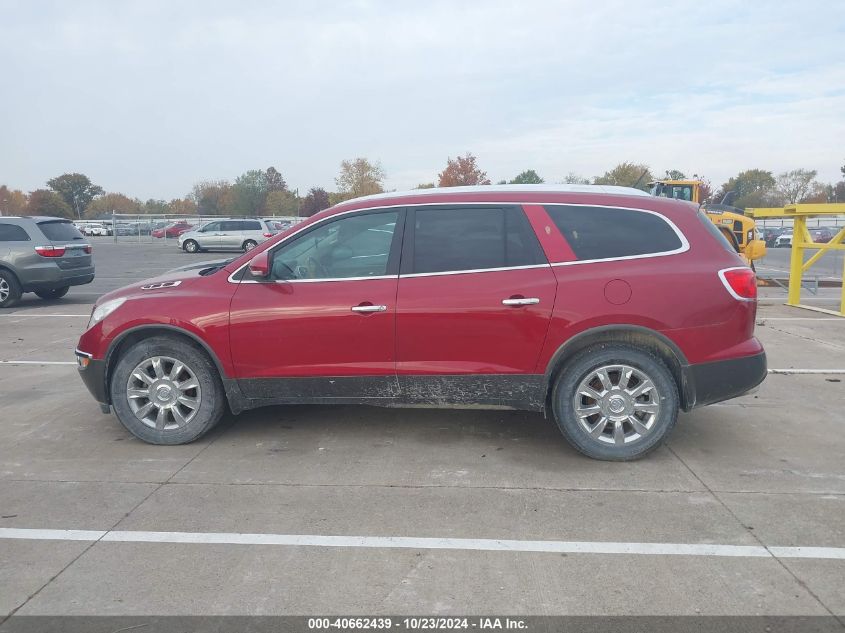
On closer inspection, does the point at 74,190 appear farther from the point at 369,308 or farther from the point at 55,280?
the point at 369,308

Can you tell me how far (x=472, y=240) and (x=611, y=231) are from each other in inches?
37.6

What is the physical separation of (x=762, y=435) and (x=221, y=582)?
4.16 m

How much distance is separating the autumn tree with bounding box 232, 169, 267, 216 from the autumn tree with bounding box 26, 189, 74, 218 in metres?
25.0

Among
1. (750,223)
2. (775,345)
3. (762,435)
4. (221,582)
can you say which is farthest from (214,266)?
(750,223)

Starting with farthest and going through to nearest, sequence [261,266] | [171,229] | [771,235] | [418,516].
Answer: [171,229] → [771,235] → [261,266] → [418,516]

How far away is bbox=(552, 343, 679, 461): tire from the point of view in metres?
4.91

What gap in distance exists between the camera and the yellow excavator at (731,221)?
1717 cm

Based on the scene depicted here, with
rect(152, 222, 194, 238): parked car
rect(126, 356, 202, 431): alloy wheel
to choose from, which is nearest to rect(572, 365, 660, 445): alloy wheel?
rect(126, 356, 202, 431): alloy wheel

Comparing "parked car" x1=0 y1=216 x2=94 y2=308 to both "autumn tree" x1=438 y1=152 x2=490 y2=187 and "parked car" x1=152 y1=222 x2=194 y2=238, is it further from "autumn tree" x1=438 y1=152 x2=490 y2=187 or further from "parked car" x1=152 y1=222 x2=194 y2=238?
"autumn tree" x1=438 y1=152 x2=490 y2=187

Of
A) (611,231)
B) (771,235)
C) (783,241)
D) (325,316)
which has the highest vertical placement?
(611,231)

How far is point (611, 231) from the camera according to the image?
5.05m

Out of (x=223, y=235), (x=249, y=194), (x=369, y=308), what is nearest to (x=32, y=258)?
(x=369, y=308)

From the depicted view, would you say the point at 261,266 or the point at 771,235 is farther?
the point at 771,235
